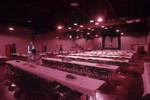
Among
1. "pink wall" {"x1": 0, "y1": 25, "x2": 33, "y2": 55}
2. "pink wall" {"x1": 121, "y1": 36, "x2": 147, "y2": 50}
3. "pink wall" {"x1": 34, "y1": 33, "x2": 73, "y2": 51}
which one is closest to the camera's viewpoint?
"pink wall" {"x1": 0, "y1": 25, "x2": 33, "y2": 55}

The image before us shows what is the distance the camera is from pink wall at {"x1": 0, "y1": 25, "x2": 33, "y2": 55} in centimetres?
1090

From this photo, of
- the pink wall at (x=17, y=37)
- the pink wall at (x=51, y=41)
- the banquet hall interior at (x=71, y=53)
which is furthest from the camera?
the pink wall at (x=51, y=41)

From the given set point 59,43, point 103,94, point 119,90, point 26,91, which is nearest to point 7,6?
point 26,91

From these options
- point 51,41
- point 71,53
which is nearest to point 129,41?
point 71,53

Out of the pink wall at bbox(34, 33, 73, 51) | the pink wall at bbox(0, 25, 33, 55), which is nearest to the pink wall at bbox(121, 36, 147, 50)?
the pink wall at bbox(34, 33, 73, 51)

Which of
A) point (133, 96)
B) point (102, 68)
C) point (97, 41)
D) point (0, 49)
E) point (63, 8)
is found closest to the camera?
point (133, 96)

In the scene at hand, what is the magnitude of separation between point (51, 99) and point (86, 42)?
23.6 meters

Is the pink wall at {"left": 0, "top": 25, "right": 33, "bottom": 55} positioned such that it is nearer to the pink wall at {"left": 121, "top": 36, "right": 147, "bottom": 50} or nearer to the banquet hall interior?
the banquet hall interior

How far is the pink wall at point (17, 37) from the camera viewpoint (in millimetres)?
10900

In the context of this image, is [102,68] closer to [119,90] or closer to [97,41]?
[119,90]

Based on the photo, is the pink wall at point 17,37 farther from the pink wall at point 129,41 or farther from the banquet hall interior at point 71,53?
Answer: the pink wall at point 129,41

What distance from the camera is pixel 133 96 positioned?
129 inches

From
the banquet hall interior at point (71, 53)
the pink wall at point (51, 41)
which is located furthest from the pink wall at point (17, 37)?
the pink wall at point (51, 41)

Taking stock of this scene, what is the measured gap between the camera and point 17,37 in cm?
1221
